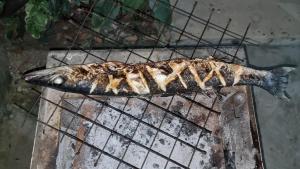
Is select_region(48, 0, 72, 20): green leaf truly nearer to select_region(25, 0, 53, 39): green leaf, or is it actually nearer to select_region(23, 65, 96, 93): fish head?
select_region(25, 0, 53, 39): green leaf

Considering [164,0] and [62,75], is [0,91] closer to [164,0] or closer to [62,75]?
[62,75]

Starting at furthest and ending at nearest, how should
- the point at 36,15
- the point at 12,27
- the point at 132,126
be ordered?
the point at 12,27 → the point at 36,15 → the point at 132,126

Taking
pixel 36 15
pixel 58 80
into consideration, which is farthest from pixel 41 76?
pixel 36 15

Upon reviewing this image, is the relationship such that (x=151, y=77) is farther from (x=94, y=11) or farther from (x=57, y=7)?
(x=57, y=7)

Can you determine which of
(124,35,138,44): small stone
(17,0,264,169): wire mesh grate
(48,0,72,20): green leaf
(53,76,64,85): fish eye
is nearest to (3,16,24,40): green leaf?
(48,0,72,20): green leaf

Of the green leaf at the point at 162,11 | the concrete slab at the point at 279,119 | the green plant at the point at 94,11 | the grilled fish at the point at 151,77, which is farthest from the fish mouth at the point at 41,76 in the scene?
the concrete slab at the point at 279,119
